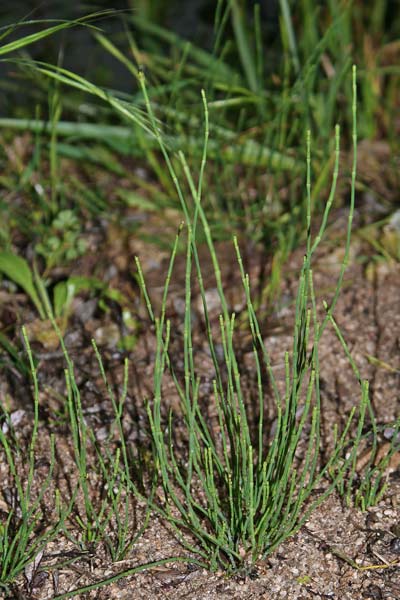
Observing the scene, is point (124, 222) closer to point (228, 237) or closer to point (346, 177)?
point (228, 237)

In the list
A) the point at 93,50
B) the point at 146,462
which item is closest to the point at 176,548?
the point at 146,462

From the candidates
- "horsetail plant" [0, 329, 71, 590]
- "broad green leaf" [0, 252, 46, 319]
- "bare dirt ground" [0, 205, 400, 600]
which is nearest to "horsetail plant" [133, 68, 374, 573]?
"bare dirt ground" [0, 205, 400, 600]

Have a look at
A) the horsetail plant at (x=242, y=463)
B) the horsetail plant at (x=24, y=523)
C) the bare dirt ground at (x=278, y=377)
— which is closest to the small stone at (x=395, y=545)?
the bare dirt ground at (x=278, y=377)

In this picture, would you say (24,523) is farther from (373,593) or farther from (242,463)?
(373,593)

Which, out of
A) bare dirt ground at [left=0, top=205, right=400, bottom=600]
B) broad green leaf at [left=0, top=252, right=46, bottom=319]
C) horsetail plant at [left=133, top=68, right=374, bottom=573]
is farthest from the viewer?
broad green leaf at [left=0, top=252, right=46, bottom=319]

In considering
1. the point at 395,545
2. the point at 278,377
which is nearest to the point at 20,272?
the point at 278,377

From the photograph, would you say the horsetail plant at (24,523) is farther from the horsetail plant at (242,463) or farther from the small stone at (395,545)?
the small stone at (395,545)

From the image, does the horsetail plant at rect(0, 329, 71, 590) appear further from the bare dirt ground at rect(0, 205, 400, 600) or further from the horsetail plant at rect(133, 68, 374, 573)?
the horsetail plant at rect(133, 68, 374, 573)

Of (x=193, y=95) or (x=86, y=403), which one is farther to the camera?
(x=193, y=95)
